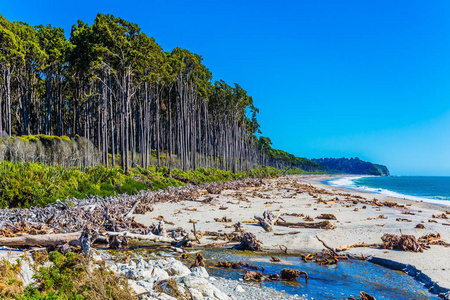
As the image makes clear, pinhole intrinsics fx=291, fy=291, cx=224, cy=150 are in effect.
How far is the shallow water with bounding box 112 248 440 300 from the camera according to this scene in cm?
453

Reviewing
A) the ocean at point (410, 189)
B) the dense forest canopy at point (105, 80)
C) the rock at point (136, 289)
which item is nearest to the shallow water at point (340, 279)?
the rock at point (136, 289)

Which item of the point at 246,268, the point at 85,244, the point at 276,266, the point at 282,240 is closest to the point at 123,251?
the point at 85,244

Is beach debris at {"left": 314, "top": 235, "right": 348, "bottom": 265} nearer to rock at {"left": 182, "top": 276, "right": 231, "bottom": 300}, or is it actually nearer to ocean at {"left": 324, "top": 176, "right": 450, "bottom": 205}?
rock at {"left": 182, "top": 276, "right": 231, "bottom": 300}

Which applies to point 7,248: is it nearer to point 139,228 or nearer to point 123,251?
point 123,251

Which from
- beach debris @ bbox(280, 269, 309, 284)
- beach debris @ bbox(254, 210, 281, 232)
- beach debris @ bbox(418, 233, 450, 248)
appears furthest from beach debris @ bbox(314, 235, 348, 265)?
beach debris @ bbox(254, 210, 281, 232)

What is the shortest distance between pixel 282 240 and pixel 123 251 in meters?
3.96

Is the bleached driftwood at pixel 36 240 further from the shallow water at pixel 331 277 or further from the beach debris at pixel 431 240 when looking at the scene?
the beach debris at pixel 431 240

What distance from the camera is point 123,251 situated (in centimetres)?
641

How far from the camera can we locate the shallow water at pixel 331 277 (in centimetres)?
453

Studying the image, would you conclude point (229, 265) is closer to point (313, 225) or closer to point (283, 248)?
point (283, 248)

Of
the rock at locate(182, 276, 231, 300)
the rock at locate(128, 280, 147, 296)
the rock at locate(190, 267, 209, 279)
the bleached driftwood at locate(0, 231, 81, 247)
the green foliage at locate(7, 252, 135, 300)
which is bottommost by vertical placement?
the rock at locate(190, 267, 209, 279)

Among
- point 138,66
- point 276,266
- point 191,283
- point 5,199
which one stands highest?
point 138,66

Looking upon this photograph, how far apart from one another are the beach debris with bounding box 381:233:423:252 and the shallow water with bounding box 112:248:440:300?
123 cm

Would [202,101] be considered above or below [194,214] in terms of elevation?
above
